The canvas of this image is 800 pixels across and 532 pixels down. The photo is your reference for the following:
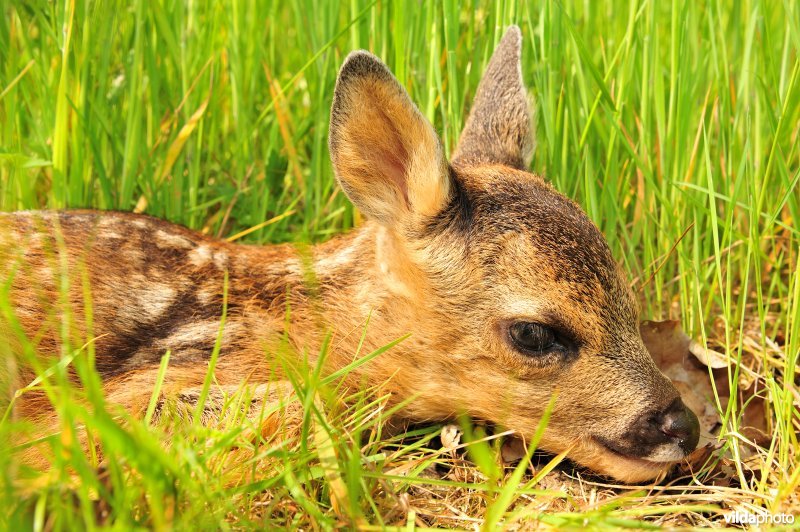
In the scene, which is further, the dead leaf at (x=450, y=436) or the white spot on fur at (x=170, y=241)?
the white spot on fur at (x=170, y=241)

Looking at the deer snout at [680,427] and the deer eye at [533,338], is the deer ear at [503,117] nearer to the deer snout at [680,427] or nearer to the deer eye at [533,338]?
the deer eye at [533,338]

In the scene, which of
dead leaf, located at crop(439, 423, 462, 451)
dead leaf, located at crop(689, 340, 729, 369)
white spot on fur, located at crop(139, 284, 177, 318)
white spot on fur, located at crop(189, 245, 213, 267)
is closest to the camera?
dead leaf, located at crop(439, 423, 462, 451)

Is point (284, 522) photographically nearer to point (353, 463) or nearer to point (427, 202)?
point (353, 463)

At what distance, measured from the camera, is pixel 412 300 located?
3.49 metres

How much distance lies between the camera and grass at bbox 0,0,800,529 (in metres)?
3.57

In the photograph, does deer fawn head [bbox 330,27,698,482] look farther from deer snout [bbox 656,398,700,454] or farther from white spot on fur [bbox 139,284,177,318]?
white spot on fur [bbox 139,284,177,318]

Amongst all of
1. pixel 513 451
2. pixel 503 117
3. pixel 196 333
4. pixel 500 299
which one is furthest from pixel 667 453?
pixel 196 333

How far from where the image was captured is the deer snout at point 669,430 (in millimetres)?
3195

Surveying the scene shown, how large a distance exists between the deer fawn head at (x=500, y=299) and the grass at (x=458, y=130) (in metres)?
0.21

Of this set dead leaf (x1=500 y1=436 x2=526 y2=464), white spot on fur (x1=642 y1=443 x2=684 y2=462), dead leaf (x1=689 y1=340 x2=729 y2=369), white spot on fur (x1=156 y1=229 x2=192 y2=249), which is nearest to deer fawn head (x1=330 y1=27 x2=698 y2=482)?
white spot on fur (x1=642 y1=443 x2=684 y2=462)

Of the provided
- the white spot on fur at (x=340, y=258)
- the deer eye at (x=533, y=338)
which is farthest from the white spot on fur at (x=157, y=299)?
the deer eye at (x=533, y=338)

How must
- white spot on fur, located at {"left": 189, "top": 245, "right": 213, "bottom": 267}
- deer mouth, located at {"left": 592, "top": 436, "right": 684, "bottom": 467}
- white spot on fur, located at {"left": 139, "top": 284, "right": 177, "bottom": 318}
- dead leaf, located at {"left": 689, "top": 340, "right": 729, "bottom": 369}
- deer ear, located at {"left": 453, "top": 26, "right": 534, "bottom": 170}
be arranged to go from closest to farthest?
deer mouth, located at {"left": 592, "top": 436, "right": 684, "bottom": 467} → white spot on fur, located at {"left": 139, "top": 284, "right": 177, "bottom": 318} → white spot on fur, located at {"left": 189, "top": 245, "right": 213, "bottom": 267} → dead leaf, located at {"left": 689, "top": 340, "right": 729, "bottom": 369} → deer ear, located at {"left": 453, "top": 26, "right": 534, "bottom": 170}

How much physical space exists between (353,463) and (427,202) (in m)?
1.19

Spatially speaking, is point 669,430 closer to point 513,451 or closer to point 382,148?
point 513,451
